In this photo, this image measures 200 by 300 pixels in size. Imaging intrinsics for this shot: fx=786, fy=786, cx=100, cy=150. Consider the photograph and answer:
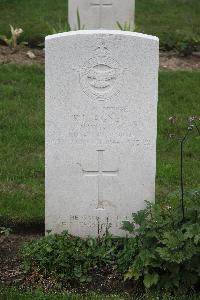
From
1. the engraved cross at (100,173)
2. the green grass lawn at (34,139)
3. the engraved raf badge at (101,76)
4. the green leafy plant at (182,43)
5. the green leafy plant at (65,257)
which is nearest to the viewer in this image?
the green leafy plant at (65,257)

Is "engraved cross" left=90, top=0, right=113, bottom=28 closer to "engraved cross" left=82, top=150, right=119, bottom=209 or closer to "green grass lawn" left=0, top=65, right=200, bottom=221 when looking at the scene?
"green grass lawn" left=0, top=65, right=200, bottom=221

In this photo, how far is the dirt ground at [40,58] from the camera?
9898 millimetres

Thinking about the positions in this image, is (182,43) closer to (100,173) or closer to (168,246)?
(100,173)

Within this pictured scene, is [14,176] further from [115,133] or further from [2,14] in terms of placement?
[2,14]

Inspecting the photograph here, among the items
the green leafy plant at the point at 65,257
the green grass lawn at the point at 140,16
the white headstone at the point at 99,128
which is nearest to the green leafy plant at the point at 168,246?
the green leafy plant at the point at 65,257

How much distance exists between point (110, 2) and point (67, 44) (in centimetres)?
533

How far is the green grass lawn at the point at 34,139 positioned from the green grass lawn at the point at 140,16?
1449mm

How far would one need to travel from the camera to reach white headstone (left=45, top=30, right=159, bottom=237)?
16.8 ft

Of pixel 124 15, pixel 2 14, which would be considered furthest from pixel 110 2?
pixel 2 14

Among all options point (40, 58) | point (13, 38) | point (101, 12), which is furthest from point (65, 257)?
point (101, 12)

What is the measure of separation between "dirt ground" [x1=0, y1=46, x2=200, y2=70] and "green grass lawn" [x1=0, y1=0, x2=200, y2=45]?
378 mm

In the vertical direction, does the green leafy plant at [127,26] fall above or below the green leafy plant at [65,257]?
above

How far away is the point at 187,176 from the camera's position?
674 centimetres

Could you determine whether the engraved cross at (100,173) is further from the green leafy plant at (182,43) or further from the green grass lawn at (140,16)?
the green grass lawn at (140,16)
